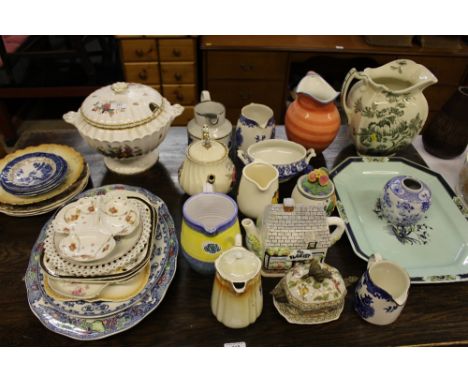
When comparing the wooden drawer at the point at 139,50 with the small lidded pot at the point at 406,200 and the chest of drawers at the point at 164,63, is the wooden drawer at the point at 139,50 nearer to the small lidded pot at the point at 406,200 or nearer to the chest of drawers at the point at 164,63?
the chest of drawers at the point at 164,63

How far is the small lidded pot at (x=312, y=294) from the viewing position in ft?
2.68

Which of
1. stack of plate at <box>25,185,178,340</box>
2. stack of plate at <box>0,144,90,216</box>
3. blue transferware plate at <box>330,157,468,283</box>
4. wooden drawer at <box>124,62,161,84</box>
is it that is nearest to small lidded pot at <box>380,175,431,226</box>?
blue transferware plate at <box>330,157,468,283</box>

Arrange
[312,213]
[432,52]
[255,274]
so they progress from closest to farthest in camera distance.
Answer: [255,274] < [312,213] < [432,52]

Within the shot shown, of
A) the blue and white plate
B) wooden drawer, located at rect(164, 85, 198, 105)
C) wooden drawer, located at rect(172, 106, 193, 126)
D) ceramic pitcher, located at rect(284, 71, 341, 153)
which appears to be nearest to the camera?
the blue and white plate

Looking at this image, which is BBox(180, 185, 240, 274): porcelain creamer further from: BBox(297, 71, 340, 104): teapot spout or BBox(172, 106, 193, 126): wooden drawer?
BBox(172, 106, 193, 126): wooden drawer

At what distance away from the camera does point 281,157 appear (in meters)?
1.20

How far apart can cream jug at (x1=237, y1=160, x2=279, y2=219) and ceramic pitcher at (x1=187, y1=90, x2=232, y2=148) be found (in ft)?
0.67

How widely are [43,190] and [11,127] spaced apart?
165cm

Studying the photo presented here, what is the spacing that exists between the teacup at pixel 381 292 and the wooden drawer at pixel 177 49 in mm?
1747

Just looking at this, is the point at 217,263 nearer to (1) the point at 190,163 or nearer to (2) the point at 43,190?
(1) the point at 190,163

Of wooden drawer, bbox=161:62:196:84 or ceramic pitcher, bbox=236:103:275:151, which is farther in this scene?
wooden drawer, bbox=161:62:196:84

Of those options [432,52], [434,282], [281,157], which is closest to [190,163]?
[281,157]

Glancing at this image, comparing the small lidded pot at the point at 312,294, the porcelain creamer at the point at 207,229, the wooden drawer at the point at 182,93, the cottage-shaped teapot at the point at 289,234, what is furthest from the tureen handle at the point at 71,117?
the wooden drawer at the point at 182,93

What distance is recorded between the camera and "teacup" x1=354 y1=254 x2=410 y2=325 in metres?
0.83
